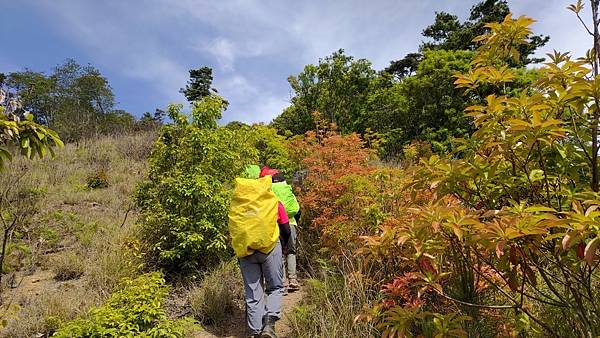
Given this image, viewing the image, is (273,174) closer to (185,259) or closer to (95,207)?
(185,259)

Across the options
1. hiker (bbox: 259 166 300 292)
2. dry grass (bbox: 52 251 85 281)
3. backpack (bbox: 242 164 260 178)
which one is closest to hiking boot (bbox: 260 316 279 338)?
hiker (bbox: 259 166 300 292)

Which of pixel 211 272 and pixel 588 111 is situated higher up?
pixel 588 111

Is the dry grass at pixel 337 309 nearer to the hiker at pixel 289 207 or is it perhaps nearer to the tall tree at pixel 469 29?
the hiker at pixel 289 207

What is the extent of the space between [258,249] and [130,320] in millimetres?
1278

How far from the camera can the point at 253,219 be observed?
381 centimetres

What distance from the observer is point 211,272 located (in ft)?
17.4

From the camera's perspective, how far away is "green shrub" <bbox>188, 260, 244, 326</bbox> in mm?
4590

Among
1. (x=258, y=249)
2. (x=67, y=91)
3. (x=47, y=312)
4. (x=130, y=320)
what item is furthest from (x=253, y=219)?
(x=67, y=91)

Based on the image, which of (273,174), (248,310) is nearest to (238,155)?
(273,174)

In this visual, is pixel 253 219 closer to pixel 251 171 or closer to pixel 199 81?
pixel 251 171

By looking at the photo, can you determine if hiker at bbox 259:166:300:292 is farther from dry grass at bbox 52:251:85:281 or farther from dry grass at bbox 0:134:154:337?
dry grass at bbox 52:251:85:281

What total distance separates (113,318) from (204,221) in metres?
2.14

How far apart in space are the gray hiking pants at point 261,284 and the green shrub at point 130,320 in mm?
619

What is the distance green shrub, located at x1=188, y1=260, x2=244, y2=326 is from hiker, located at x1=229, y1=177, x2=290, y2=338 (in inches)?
34.9
